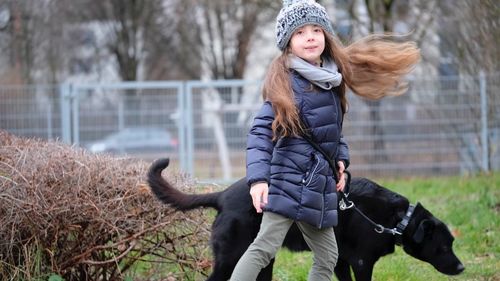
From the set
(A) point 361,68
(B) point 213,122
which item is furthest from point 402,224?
(B) point 213,122

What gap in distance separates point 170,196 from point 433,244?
6.31 ft

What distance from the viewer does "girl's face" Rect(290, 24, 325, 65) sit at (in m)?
4.22

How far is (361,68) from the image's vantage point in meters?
4.61

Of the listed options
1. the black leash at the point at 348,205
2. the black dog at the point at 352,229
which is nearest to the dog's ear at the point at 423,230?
the black dog at the point at 352,229

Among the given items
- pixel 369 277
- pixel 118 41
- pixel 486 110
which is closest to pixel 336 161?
pixel 369 277

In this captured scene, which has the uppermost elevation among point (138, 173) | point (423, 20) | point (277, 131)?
point (423, 20)

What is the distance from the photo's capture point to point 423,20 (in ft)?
51.1

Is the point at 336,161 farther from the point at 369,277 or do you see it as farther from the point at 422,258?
the point at 422,258

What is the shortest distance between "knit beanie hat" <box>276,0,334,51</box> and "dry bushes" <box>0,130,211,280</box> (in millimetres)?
1456

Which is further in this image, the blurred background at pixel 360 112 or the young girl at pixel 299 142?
the blurred background at pixel 360 112

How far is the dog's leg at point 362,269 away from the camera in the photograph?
16.6 feet

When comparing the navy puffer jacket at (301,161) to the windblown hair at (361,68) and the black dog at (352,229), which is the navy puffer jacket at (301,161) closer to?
the windblown hair at (361,68)

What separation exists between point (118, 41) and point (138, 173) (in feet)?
74.2

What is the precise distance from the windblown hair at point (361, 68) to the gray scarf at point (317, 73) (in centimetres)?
6
